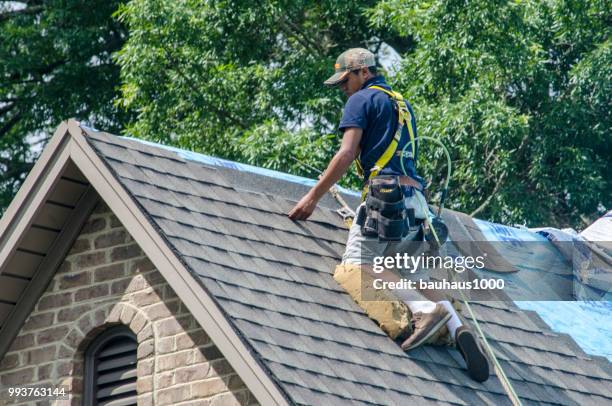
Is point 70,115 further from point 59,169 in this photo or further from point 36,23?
point 59,169

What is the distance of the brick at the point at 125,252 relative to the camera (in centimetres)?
1009

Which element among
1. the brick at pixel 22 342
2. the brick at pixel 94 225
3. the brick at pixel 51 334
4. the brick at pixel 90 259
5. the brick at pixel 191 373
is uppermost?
the brick at pixel 94 225

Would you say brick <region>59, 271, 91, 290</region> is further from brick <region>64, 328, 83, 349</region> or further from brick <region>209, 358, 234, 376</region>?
brick <region>209, 358, 234, 376</region>

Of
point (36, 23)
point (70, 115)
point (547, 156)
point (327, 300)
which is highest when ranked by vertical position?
point (36, 23)

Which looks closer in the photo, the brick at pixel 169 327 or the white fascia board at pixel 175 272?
the white fascia board at pixel 175 272

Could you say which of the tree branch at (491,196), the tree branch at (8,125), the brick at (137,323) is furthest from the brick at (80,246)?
the tree branch at (8,125)

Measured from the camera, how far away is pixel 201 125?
2014cm

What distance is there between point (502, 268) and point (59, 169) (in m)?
4.28

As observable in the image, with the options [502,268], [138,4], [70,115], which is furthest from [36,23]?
[502,268]

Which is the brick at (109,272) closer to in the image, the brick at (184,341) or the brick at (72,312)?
the brick at (72,312)

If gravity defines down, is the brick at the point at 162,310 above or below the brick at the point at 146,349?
above

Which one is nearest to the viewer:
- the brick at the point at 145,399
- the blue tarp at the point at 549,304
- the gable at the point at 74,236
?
the gable at the point at 74,236

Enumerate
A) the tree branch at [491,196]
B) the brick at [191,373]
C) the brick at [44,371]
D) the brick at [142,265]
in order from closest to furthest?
the brick at [191,373] → the brick at [142,265] → the brick at [44,371] → the tree branch at [491,196]

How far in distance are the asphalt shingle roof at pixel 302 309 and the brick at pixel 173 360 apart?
1.77 ft
